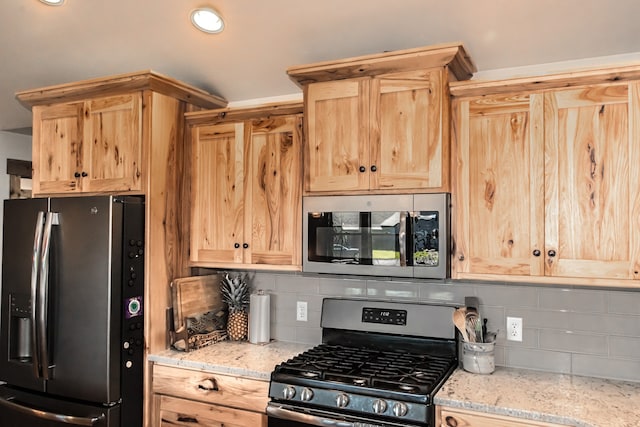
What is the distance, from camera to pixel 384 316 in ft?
8.81

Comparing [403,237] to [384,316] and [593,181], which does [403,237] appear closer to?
[384,316]

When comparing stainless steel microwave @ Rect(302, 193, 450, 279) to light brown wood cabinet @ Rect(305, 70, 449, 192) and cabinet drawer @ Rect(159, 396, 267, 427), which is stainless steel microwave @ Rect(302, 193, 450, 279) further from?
cabinet drawer @ Rect(159, 396, 267, 427)

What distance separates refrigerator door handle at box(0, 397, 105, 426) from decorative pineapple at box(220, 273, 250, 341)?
799 millimetres

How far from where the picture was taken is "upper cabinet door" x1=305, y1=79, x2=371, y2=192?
246 centimetres

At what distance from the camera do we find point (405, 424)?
2029mm

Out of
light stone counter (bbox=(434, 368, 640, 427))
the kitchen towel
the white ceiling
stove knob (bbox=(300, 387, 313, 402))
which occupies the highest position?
the white ceiling

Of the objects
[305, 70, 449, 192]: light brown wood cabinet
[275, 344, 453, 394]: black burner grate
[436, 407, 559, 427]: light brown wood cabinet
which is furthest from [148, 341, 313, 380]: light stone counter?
[305, 70, 449, 192]: light brown wood cabinet

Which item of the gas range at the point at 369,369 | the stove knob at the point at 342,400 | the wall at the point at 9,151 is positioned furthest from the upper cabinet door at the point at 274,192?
the wall at the point at 9,151

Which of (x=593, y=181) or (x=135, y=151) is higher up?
(x=135, y=151)

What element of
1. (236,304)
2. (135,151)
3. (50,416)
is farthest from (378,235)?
(50,416)

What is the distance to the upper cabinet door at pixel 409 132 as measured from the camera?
2.31 meters

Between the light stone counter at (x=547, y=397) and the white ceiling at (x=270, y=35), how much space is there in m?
1.47

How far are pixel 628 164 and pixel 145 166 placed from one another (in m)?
2.26

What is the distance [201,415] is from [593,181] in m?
2.10
